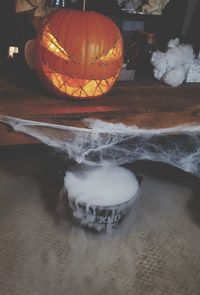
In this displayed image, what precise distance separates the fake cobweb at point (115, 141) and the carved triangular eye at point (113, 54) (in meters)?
0.28

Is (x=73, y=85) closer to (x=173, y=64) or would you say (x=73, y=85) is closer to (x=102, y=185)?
(x=102, y=185)

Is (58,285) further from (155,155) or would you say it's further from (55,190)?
(155,155)

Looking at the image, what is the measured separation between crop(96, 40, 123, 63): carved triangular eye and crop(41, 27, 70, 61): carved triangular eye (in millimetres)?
143

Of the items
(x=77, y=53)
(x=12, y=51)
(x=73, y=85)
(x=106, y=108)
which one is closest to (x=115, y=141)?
(x=106, y=108)

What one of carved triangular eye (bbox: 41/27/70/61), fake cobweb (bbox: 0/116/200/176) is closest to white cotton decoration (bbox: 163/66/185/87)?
fake cobweb (bbox: 0/116/200/176)

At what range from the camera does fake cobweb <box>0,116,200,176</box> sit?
124 centimetres

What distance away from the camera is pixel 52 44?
1.34m

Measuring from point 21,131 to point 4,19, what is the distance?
0.91 m

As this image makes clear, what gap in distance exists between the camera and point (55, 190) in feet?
5.96

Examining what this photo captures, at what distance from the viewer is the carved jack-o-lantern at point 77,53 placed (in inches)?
51.5

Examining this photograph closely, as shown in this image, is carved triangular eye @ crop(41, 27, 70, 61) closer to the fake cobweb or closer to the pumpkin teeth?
the pumpkin teeth

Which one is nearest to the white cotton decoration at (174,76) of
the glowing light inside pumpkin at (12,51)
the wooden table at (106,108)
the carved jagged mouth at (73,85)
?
the wooden table at (106,108)

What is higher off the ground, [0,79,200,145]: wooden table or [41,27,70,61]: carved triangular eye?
[41,27,70,61]: carved triangular eye

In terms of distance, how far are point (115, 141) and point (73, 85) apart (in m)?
0.30
